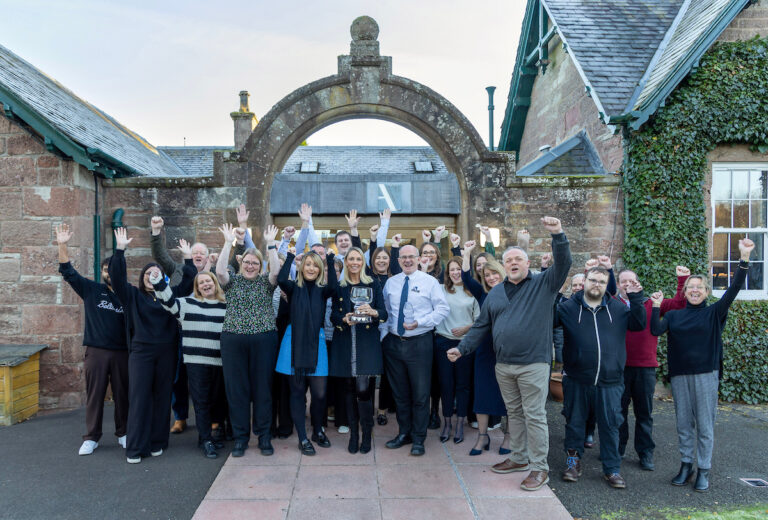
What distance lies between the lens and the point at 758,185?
7.69m

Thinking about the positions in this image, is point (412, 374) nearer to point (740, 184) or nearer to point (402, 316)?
point (402, 316)

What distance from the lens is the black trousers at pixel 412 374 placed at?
4.74 metres

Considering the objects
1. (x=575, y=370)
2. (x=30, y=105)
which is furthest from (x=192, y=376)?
(x=30, y=105)

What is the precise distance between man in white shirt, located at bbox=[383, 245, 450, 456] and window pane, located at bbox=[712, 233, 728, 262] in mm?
5296

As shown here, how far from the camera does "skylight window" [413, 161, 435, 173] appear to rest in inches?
598

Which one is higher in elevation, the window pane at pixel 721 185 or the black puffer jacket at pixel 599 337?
the window pane at pixel 721 185

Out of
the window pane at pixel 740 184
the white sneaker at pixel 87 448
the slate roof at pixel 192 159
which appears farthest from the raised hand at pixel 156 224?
the slate roof at pixel 192 159

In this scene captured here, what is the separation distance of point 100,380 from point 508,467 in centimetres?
390

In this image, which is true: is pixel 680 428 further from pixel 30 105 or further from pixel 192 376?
pixel 30 105

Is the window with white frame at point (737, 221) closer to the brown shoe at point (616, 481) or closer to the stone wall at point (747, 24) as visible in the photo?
the stone wall at point (747, 24)

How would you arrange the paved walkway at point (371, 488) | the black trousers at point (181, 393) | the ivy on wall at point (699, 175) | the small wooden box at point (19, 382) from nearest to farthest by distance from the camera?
the paved walkway at point (371, 488), the black trousers at point (181, 393), the small wooden box at point (19, 382), the ivy on wall at point (699, 175)

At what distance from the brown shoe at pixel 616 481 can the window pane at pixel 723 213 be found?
5.13 m

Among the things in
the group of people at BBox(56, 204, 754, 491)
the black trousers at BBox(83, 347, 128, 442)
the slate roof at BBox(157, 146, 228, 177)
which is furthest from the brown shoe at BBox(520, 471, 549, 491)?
the slate roof at BBox(157, 146, 228, 177)

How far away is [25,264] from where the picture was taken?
6.62 m
